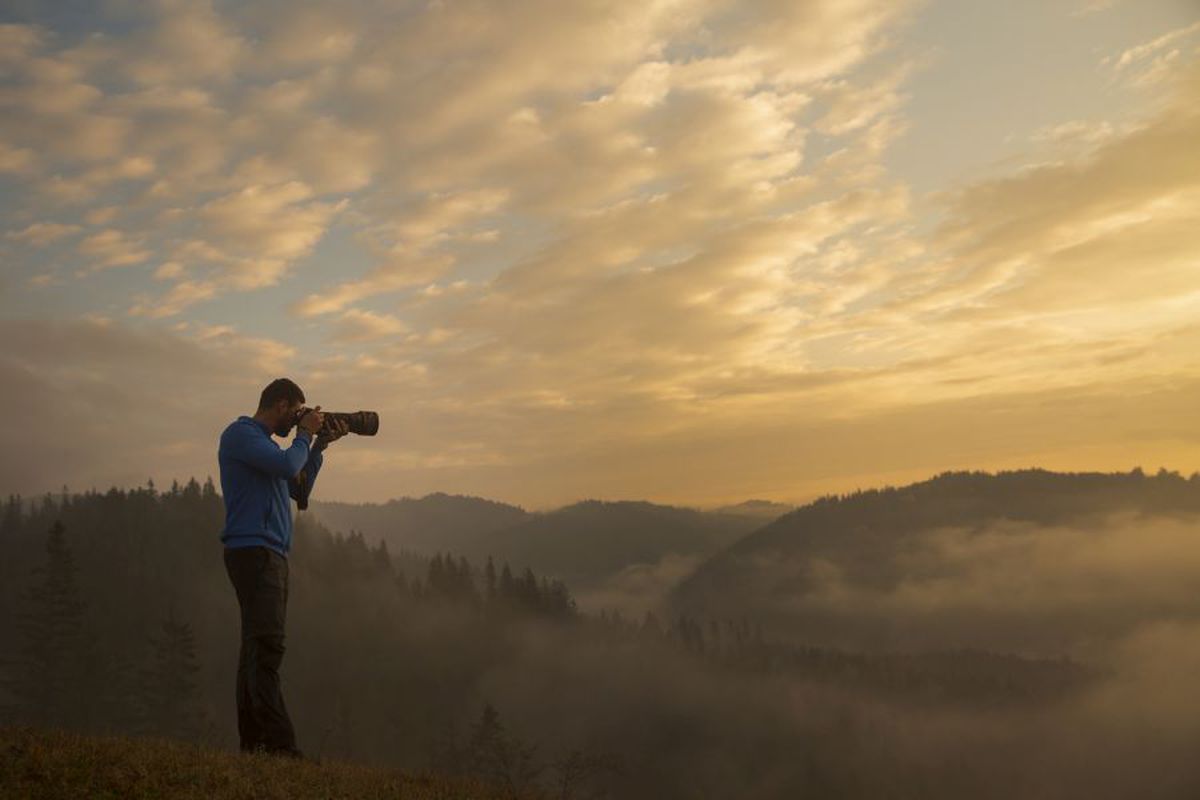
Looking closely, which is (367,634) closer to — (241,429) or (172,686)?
(172,686)

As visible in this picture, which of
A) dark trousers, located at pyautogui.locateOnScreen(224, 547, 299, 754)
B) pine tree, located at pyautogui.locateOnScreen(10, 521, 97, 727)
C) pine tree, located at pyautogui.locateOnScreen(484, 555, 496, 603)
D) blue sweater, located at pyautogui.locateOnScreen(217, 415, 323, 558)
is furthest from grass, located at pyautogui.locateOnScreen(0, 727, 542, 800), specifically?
pine tree, located at pyautogui.locateOnScreen(484, 555, 496, 603)

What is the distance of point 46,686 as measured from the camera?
188 ft

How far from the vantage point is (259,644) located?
8852mm

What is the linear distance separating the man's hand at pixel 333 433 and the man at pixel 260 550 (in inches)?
15.0

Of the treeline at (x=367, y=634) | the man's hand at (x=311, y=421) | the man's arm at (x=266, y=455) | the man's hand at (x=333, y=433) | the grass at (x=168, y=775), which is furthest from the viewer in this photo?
the treeline at (x=367, y=634)

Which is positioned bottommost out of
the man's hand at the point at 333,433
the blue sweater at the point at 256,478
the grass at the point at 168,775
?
the grass at the point at 168,775

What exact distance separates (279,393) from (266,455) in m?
1.03

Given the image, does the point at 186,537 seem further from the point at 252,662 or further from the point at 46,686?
the point at 252,662

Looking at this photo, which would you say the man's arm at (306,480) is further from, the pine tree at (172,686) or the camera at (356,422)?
the pine tree at (172,686)

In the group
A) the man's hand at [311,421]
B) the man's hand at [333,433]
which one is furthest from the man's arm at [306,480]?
the man's hand at [311,421]

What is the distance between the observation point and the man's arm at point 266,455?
8695 mm

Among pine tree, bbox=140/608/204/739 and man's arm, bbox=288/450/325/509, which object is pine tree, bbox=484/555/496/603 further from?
man's arm, bbox=288/450/325/509

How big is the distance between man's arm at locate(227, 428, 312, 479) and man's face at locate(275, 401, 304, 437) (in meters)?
0.42

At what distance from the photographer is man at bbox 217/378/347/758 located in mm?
8828
